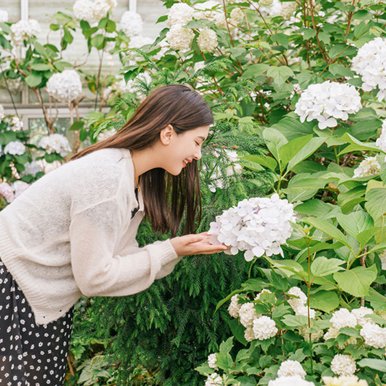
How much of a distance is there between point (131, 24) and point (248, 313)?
342cm

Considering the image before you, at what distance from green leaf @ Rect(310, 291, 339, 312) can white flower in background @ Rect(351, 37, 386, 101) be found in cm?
86

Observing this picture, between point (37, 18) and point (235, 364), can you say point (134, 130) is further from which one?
point (37, 18)

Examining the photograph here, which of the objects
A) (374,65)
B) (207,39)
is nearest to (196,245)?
(374,65)

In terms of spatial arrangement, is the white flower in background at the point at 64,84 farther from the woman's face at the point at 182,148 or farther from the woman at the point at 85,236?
the woman's face at the point at 182,148

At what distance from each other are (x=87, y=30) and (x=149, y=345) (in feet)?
9.20

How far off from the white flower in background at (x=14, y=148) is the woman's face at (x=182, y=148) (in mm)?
2922

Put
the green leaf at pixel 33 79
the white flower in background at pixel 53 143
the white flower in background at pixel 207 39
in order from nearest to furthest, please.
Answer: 1. the white flower in background at pixel 207 39
2. the green leaf at pixel 33 79
3. the white flower in background at pixel 53 143

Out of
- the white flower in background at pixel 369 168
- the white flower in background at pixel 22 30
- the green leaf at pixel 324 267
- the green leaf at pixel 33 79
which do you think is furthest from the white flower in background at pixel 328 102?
the white flower in background at pixel 22 30

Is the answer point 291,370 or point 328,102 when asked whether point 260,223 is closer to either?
point 291,370

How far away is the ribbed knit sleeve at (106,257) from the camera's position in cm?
214

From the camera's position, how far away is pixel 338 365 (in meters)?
1.97

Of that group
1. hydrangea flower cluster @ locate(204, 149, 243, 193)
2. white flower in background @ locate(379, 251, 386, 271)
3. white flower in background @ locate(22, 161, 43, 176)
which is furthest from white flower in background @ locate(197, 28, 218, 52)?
white flower in background @ locate(22, 161, 43, 176)

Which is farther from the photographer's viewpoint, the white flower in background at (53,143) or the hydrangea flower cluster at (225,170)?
the white flower in background at (53,143)

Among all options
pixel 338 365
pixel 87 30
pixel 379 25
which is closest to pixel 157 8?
pixel 87 30
